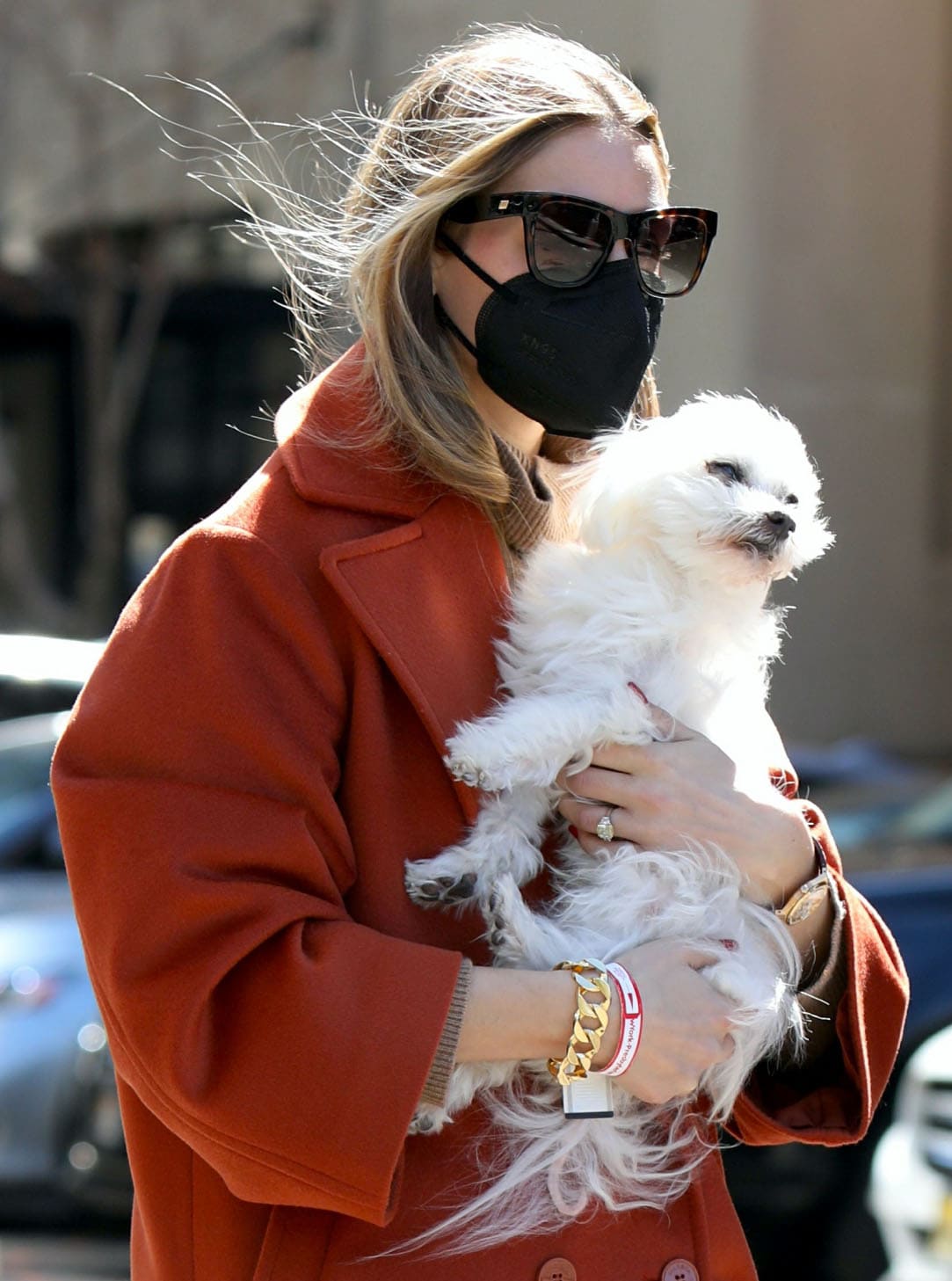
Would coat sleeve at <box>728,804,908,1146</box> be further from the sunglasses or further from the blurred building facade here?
the blurred building facade

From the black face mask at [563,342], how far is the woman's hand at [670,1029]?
2.86 ft

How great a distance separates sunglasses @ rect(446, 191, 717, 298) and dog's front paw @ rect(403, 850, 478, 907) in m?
0.92

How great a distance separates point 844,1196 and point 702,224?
2.80 meters

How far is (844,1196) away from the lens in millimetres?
4129

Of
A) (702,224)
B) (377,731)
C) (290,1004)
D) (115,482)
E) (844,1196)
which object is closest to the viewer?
(290,1004)

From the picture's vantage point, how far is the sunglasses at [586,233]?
2.27 meters

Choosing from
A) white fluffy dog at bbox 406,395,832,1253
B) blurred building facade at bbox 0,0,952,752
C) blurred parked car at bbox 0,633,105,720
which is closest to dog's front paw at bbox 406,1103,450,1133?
white fluffy dog at bbox 406,395,832,1253

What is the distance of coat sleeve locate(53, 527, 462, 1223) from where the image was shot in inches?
70.6

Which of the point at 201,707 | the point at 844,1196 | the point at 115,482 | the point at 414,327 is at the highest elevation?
the point at 414,327

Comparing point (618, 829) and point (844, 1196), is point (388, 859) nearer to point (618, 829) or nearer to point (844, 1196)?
point (618, 829)

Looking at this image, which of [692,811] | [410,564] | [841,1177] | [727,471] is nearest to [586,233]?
[727,471]

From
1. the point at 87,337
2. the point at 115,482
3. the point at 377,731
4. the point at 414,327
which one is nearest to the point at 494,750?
the point at 377,731

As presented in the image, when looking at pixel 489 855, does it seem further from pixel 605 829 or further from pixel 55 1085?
pixel 55 1085

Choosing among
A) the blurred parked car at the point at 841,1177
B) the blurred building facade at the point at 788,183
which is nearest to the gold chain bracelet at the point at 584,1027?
the blurred parked car at the point at 841,1177
